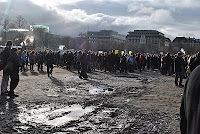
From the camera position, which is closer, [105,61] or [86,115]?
[86,115]

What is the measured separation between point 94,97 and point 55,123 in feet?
11.9

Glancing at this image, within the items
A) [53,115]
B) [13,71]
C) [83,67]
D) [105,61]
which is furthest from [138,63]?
[53,115]

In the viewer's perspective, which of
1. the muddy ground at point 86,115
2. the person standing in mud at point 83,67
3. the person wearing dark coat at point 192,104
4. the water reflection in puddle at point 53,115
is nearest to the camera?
the person wearing dark coat at point 192,104

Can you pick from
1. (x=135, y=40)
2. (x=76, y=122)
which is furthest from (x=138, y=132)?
(x=135, y=40)

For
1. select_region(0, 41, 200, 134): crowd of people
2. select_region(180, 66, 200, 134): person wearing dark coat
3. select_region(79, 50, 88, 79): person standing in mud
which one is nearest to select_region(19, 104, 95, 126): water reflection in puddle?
select_region(0, 41, 200, 134): crowd of people

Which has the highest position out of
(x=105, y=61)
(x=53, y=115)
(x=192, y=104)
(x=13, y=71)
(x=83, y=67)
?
(x=192, y=104)

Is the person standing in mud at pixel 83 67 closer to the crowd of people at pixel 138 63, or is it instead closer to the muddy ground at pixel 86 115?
the crowd of people at pixel 138 63

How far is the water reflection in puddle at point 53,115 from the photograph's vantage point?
594cm

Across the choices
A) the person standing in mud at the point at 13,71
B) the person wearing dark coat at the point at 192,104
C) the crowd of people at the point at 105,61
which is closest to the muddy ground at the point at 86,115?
the person standing in mud at the point at 13,71

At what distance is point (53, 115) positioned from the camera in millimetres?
6551

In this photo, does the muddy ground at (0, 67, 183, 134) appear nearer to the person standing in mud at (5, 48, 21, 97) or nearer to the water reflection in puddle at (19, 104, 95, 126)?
the water reflection in puddle at (19, 104, 95, 126)

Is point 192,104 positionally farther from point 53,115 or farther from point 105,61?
point 105,61

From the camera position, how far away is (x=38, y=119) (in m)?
6.11

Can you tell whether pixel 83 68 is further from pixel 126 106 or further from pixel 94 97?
pixel 126 106
